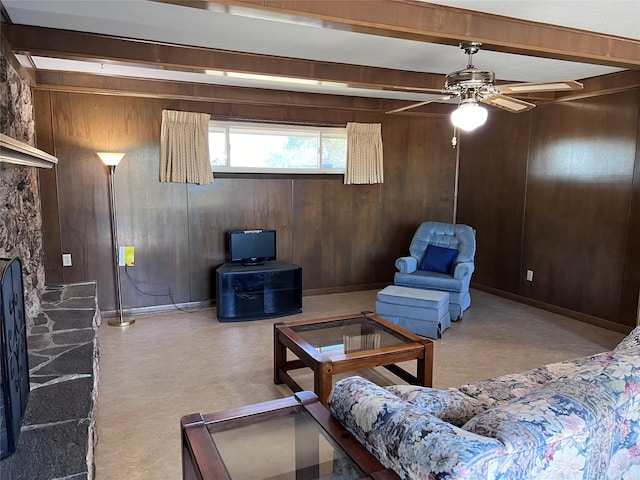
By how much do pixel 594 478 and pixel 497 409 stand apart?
0.39 meters

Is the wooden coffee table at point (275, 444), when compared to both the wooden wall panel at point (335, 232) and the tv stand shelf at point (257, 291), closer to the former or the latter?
the tv stand shelf at point (257, 291)

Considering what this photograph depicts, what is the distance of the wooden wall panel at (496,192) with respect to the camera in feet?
17.7

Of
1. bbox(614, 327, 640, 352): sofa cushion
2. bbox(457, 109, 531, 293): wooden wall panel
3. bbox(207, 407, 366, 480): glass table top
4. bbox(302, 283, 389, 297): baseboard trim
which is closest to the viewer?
bbox(207, 407, 366, 480): glass table top

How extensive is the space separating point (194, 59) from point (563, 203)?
4073 mm

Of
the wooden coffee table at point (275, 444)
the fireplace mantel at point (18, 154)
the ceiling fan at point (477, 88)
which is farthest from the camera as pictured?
the ceiling fan at point (477, 88)

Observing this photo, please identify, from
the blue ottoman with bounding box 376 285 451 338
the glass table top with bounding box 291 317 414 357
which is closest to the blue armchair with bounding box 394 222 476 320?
the blue ottoman with bounding box 376 285 451 338

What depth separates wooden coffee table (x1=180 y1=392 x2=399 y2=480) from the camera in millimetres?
1499

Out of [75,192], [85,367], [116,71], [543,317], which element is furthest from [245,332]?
[543,317]

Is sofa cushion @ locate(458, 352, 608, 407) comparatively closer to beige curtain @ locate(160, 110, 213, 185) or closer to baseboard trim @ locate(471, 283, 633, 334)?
baseboard trim @ locate(471, 283, 633, 334)

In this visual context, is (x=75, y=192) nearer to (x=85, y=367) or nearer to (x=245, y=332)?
(x=245, y=332)

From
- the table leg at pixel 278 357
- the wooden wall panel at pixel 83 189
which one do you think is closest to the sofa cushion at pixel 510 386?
the table leg at pixel 278 357

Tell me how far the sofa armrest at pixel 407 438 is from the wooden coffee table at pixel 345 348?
3.10ft

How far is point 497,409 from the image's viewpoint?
1.34 meters

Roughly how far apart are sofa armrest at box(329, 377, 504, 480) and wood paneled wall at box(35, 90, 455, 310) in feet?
12.1
